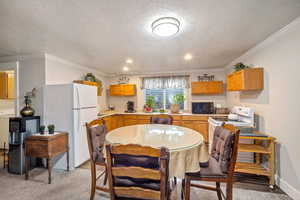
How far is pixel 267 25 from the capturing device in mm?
1862

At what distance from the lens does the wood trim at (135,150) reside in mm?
944

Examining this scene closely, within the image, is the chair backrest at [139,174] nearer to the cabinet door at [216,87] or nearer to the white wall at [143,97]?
the cabinet door at [216,87]

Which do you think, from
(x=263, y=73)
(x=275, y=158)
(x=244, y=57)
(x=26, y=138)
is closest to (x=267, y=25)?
(x=263, y=73)

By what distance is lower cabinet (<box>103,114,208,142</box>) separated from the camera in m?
3.99

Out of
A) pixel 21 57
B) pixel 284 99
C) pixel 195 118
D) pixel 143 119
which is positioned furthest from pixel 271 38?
pixel 21 57

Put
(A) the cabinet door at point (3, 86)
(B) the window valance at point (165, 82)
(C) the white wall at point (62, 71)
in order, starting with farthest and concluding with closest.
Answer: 1. (B) the window valance at point (165, 82)
2. (A) the cabinet door at point (3, 86)
3. (C) the white wall at point (62, 71)

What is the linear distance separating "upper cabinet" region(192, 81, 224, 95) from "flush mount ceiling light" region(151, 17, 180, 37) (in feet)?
9.50

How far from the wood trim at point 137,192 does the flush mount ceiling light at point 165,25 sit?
1724 mm

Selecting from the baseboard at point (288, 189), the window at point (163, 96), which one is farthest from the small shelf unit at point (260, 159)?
the window at point (163, 96)

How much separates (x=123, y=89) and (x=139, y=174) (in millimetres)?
4150

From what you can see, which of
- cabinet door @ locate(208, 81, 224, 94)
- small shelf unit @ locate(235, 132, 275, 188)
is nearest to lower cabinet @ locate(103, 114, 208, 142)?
cabinet door @ locate(208, 81, 224, 94)

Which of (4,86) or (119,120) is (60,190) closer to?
(119,120)

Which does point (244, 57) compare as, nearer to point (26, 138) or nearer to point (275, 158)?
point (275, 158)

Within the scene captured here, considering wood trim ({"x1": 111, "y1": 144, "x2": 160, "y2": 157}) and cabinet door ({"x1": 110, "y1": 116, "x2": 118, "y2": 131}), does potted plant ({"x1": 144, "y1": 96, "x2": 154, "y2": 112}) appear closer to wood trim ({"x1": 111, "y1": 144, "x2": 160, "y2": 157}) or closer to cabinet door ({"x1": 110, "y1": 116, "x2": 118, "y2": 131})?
cabinet door ({"x1": 110, "y1": 116, "x2": 118, "y2": 131})
